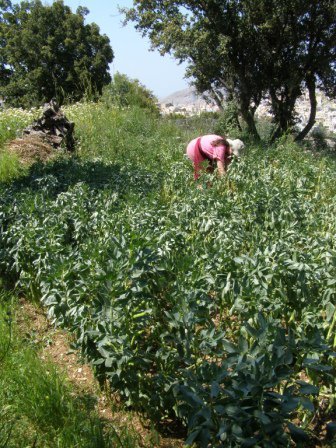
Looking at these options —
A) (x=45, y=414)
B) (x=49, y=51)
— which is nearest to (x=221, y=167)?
(x=45, y=414)

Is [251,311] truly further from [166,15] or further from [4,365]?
[166,15]

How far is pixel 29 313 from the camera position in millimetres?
3484

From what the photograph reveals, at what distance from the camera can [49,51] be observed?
28078 mm

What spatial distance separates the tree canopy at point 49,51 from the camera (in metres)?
28.3

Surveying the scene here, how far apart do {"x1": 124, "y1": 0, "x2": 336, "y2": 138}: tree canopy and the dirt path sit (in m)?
9.87

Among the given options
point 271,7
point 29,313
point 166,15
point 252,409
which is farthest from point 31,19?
point 252,409

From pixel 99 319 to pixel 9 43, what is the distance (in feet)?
105

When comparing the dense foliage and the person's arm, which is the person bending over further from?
the dense foliage

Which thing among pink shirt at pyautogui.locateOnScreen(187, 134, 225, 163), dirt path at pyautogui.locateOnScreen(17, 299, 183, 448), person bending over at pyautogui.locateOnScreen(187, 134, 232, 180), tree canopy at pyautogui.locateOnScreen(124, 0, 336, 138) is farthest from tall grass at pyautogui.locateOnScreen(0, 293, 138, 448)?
Result: tree canopy at pyautogui.locateOnScreen(124, 0, 336, 138)

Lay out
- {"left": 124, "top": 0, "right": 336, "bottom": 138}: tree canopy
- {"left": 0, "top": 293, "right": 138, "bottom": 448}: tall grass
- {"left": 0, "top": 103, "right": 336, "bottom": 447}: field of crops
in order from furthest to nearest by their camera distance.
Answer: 1. {"left": 124, "top": 0, "right": 336, "bottom": 138}: tree canopy
2. {"left": 0, "top": 293, "right": 138, "bottom": 448}: tall grass
3. {"left": 0, "top": 103, "right": 336, "bottom": 447}: field of crops

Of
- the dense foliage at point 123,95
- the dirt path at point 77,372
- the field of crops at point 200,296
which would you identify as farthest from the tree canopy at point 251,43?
the dirt path at point 77,372

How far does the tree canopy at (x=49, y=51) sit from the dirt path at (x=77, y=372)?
26.5 m

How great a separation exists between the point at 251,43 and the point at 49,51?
19.6 metres

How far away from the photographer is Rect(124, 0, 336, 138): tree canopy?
37.6 ft
